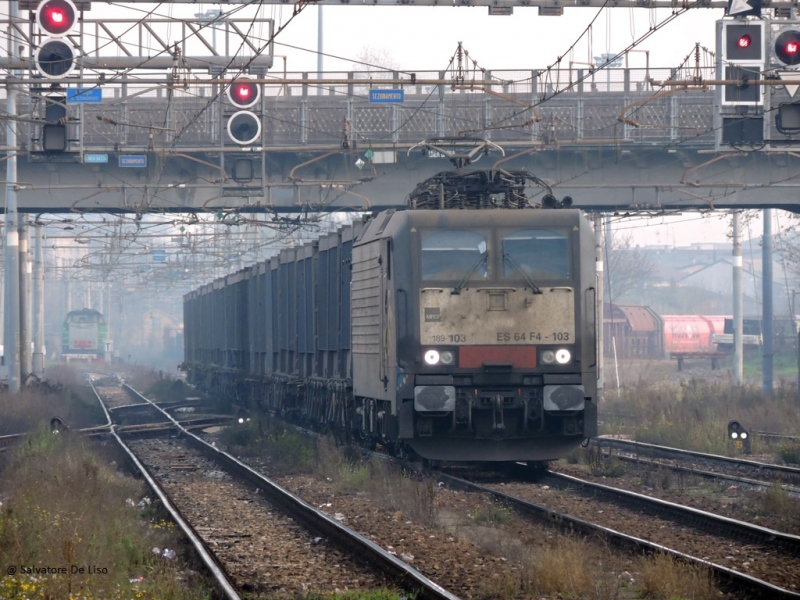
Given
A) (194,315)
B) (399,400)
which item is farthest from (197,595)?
(194,315)

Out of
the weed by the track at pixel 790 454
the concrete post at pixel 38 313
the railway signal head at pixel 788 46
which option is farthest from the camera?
the concrete post at pixel 38 313

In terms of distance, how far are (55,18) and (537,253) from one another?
7104 mm

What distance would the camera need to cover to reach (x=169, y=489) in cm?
1495

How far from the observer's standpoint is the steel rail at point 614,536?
296 inches

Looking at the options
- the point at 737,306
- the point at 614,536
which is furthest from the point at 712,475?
the point at 737,306

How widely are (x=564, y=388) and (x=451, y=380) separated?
4.45 ft

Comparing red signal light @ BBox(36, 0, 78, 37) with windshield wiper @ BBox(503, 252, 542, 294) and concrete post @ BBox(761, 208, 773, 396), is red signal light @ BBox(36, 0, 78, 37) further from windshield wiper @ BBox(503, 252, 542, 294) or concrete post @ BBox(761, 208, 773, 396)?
concrete post @ BBox(761, 208, 773, 396)

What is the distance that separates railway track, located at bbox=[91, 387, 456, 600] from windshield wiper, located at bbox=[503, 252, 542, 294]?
149 inches

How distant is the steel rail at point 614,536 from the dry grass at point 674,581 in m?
0.18

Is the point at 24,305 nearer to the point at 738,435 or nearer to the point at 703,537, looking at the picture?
the point at 738,435

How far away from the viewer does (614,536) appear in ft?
31.9

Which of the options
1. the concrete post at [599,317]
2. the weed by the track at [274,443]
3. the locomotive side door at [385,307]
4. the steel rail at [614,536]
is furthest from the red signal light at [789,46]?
the weed by the track at [274,443]

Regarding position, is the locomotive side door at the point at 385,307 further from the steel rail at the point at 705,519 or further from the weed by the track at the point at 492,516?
the weed by the track at the point at 492,516

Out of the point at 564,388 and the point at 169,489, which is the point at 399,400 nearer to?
the point at 564,388
